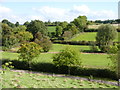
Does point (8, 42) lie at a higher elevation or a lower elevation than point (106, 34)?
lower

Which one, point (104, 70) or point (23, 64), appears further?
point (23, 64)

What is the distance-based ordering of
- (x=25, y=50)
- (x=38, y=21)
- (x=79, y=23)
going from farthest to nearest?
(x=79, y=23), (x=38, y=21), (x=25, y=50)

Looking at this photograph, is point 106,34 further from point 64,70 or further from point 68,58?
point 68,58

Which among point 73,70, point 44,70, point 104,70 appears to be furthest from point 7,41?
point 104,70

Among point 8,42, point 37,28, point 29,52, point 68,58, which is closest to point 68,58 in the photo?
point 68,58

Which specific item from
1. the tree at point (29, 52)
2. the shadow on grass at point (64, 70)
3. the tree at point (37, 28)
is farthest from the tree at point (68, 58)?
the tree at point (37, 28)

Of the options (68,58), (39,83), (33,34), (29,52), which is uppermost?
(33,34)

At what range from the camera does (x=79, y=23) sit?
234 ft

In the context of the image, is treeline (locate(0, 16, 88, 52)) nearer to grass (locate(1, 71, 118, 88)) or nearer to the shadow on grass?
the shadow on grass

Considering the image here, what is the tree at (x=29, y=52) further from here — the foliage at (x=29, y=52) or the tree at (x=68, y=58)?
the tree at (x=68, y=58)

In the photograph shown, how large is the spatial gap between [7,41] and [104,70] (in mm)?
25341

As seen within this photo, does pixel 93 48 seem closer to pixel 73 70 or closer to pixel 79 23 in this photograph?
pixel 73 70

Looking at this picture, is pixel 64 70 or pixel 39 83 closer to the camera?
pixel 39 83

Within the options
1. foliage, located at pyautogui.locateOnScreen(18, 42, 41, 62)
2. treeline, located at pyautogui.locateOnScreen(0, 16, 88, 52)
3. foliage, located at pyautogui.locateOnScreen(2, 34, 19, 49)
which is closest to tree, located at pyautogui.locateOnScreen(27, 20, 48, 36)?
treeline, located at pyautogui.locateOnScreen(0, 16, 88, 52)
